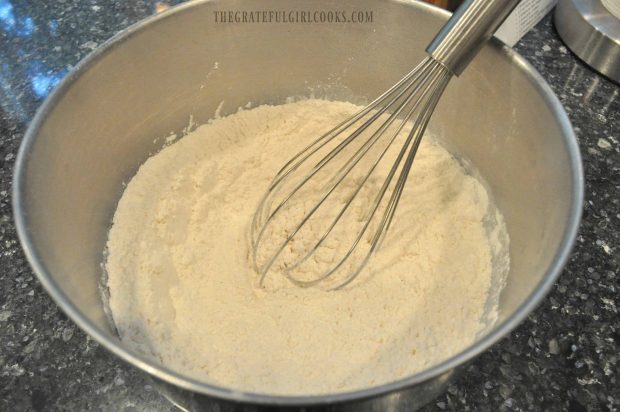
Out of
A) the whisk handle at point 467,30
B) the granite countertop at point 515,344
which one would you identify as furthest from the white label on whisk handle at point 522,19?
the whisk handle at point 467,30

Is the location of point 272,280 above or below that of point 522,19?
below

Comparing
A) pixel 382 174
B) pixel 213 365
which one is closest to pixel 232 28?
pixel 382 174

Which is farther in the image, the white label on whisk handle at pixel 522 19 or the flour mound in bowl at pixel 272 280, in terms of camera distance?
the white label on whisk handle at pixel 522 19

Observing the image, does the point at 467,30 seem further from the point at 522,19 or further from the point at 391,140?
the point at 522,19

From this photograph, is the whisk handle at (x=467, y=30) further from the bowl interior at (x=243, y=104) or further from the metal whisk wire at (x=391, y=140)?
the bowl interior at (x=243, y=104)

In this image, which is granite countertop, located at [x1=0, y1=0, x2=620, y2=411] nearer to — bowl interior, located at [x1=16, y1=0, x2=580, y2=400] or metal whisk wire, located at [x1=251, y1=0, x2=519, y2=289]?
bowl interior, located at [x1=16, y1=0, x2=580, y2=400]

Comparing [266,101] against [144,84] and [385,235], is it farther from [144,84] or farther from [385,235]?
[385,235]

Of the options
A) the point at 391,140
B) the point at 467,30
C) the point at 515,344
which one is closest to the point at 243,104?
the point at 391,140
